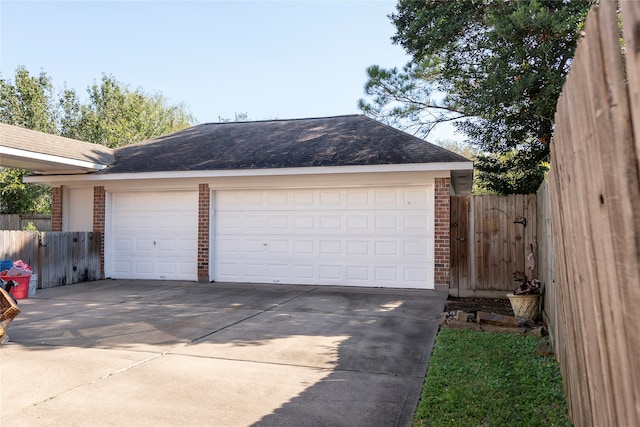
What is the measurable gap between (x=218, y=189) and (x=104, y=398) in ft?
27.0

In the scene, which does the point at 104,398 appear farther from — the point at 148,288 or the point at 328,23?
the point at 328,23

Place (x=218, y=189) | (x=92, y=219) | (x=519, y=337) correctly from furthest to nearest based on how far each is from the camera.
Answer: (x=92, y=219) < (x=218, y=189) < (x=519, y=337)

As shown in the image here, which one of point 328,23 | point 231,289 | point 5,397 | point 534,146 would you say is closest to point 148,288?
point 231,289

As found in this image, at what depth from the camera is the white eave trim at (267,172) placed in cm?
993

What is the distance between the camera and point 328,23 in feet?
46.3

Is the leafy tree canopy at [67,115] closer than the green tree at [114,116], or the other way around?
the leafy tree canopy at [67,115]

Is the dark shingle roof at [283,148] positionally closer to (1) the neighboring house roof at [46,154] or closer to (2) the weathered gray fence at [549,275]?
(1) the neighboring house roof at [46,154]

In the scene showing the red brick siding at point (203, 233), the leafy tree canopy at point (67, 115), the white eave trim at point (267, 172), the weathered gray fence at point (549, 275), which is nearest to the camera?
the weathered gray fence at point (549, 275)

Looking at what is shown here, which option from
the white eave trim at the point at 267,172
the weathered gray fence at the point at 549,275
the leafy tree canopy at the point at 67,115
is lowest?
the weathered gray fence at the point at 549,275

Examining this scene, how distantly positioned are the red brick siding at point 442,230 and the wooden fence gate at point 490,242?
0.43 ft

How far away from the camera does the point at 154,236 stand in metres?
12.3

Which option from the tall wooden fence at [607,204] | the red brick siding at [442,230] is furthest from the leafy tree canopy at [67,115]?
the tall wooden fence at [607,204]

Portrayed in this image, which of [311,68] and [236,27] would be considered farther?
[311,68]

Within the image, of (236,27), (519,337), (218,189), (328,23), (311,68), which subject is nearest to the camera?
(519,337)
